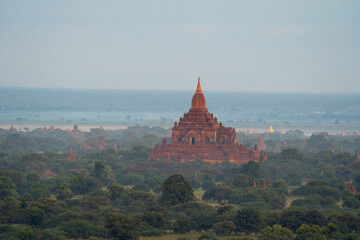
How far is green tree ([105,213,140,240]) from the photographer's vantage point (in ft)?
199

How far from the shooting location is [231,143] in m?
102

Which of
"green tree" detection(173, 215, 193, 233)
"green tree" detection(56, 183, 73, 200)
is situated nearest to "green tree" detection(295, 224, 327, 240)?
"green tree" detection(173, 215, 193, 233)

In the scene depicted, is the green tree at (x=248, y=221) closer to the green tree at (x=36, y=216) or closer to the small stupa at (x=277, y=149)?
the green tree at (x=36, y=216)

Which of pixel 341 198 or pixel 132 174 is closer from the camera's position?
pixel 341 198

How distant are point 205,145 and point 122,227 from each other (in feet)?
137

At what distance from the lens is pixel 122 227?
61031 millimetres

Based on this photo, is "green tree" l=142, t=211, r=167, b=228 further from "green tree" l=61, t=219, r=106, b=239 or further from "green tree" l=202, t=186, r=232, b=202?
"green tree" l=202, t=186, r=232, b=202

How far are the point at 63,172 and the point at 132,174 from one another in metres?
7.57

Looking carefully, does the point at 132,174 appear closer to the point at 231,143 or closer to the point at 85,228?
the point at 231,143

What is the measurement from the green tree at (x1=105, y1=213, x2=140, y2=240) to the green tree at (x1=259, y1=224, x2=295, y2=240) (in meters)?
8.32

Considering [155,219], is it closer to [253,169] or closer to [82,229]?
[82,229]

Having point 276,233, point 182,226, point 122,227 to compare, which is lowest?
point 182,226

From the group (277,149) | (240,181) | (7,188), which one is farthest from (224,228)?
(277,149)

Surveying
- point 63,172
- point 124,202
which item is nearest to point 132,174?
point 63,172
